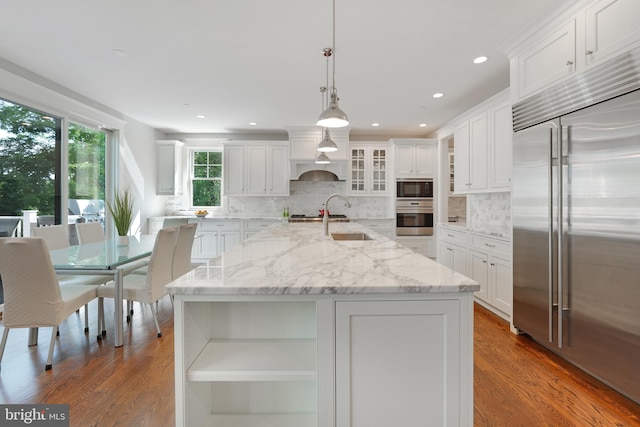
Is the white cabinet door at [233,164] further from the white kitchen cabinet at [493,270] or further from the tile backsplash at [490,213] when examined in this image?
the white kitchen cabinet at [493,270]

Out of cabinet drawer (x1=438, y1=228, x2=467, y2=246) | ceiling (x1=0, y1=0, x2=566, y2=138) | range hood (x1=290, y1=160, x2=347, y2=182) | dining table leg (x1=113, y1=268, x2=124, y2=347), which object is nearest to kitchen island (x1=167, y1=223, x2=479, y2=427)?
dining table leg (x1=113, y1=268, x2=124, y2=347)

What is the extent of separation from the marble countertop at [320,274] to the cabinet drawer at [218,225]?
3.97 m

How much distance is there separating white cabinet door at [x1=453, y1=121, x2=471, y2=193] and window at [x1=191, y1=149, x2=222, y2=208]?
438cm

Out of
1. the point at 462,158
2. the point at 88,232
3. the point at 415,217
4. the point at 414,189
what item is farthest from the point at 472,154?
the point at 88,232

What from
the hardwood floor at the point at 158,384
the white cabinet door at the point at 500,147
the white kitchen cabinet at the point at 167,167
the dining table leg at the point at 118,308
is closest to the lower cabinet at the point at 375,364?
the hardwood floor at the point at 158,384

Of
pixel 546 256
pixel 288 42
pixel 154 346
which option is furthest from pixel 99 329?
pixel 546 256

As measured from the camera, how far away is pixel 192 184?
20.8 feet

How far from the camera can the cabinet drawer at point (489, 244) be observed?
3.09 metres

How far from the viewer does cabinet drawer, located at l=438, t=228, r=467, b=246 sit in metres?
4.00

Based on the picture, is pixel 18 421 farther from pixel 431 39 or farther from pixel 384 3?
pixel 431 39

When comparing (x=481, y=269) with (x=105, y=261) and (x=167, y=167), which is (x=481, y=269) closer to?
(x=105, y=261)

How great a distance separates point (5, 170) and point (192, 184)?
309 cm

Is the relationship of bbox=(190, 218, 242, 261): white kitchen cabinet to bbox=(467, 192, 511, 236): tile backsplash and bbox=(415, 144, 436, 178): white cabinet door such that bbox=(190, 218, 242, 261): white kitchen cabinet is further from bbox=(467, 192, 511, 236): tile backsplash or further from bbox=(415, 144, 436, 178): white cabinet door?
bbox=(467, 192, 511, 236): tile backsplash

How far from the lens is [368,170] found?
5.99 m
